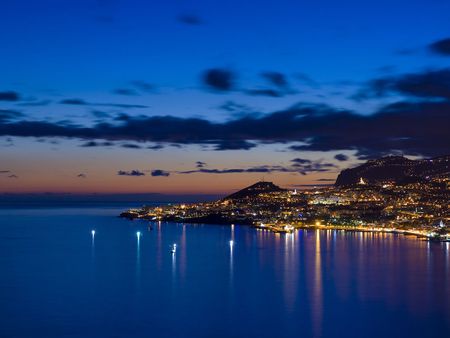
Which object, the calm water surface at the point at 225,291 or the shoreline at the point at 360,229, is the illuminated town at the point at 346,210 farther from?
the calm water surface at the point at 225,291

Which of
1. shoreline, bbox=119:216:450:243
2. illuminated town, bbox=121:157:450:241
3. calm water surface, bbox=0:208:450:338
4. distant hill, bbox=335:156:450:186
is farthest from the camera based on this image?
distant hill, bbox=335:156:450:186

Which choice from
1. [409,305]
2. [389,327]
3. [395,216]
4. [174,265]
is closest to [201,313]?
[389,327]

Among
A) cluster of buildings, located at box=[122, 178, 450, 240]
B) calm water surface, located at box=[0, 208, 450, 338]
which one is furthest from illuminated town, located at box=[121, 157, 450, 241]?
calm water surface, located at box=[0, 208, 450, 338]

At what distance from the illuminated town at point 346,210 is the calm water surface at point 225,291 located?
867 inches

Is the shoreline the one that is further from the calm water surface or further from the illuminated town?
the calm water surface

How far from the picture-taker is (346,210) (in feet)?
291

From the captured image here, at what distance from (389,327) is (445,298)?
6194 millimetres

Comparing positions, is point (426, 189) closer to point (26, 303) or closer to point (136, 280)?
point (136, 280)

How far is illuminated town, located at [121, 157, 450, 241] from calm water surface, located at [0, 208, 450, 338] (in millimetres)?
22026

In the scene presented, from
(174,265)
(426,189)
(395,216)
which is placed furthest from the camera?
(426,189)

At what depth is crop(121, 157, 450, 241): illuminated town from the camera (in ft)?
237

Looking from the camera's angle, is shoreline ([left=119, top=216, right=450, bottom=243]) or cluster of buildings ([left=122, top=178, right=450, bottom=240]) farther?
cluster of buildings ([left=122, top=178, right=450, bottom=240])

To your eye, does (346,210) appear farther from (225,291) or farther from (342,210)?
(225,291)

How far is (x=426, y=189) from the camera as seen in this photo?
97812mm
